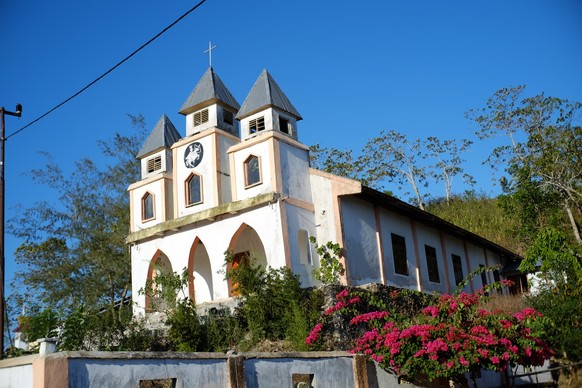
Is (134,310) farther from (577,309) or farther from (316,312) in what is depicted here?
(577,309)

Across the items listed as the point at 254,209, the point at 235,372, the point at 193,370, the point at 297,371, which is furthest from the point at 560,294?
the point at 193,370

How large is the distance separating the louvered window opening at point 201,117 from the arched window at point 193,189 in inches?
76.9

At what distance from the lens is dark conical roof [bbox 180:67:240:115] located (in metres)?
24.0

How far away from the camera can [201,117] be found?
24125mm

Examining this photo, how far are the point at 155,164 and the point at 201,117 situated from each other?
2972 mm

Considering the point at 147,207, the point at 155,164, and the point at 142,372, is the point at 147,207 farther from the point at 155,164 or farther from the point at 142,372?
the point at 142,372

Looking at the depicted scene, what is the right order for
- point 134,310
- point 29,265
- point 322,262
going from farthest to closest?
point 29,265
point 134,310
point 322,262

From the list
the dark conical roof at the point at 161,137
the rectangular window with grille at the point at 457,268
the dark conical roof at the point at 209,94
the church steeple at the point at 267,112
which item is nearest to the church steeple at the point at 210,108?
the dark conical roof at the point at 209,94

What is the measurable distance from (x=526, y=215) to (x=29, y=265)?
2462cm

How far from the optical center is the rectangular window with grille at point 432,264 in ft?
83.3

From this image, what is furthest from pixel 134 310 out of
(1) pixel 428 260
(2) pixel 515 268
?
(2) pixel 515 268

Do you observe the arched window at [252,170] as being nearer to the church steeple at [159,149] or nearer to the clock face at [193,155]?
the clock face at [193,155]

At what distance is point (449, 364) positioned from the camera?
13367 mm

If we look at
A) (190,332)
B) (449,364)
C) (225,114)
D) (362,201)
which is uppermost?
(225,114)
